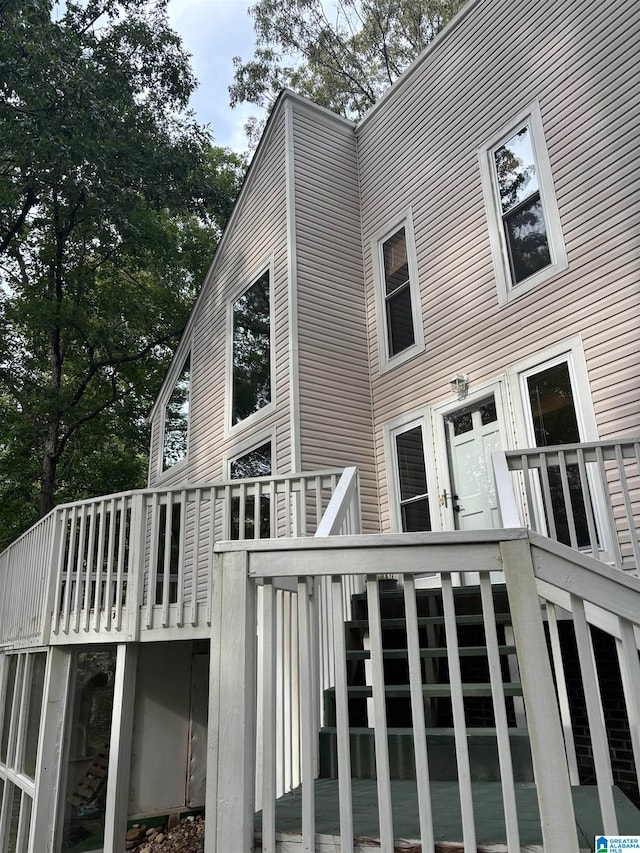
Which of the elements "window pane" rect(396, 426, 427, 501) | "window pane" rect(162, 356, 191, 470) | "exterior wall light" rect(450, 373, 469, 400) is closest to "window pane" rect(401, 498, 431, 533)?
"window pane" rect(396, 426, 427, 501)

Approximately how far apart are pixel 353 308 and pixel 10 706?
628 cm

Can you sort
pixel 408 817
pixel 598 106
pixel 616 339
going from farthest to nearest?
pixel 598 106 < pixel 616 339 < pixel 408 817

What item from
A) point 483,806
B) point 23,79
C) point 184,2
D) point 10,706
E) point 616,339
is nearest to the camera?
point 483,806

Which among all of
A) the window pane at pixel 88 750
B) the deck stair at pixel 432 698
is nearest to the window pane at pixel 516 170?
the deck stair at pixel 432 698

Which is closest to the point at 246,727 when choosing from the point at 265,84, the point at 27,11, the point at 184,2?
the point at 27,11

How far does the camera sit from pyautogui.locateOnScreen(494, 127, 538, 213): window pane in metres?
6.42

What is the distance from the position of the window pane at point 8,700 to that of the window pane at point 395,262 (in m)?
6.30

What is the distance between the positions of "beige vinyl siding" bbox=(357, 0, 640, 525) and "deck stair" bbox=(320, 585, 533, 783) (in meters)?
2.15

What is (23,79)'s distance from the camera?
1112 cm

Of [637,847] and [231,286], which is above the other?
[231,286]

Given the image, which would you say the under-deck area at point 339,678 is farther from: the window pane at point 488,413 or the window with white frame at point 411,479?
the window pane at point 488,413

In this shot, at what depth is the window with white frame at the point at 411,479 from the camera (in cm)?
686

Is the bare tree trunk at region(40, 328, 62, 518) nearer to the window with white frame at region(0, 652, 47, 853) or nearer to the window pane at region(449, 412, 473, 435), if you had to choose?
the window with white frame at region(0, 652, 47, 853)

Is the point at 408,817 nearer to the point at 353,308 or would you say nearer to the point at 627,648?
the point at 627,648
